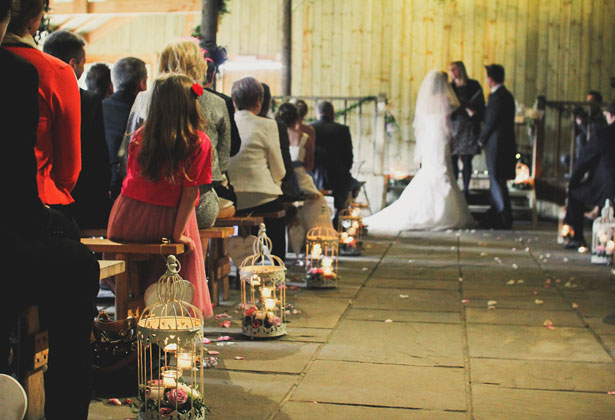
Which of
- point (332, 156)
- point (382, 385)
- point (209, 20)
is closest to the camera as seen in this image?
point (382, 385)

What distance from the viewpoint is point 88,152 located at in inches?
141

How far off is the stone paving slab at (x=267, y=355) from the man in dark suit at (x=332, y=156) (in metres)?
4.24

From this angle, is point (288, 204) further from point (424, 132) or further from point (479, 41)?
point (479, 41)

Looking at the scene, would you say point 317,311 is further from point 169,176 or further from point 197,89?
point 197,89

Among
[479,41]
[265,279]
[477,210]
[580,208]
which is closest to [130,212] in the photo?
[265,279]

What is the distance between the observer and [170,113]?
336 cm

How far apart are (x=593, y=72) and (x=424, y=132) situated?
4780mm

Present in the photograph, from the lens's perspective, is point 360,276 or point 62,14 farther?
point 62,14

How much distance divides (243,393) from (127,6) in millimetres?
7768

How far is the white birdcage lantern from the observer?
670 cm

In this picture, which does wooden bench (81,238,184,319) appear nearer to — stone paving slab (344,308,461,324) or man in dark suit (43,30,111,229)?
man in dark suit (43,30,111,229)

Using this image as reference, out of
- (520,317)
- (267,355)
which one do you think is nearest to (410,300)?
(520,317)

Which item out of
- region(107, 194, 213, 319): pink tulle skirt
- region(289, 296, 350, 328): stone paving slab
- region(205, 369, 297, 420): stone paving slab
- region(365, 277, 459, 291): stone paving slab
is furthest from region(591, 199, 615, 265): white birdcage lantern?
region(205, 369, 297, 420): stone paving slab

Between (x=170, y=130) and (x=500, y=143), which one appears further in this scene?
(x=500, y=143)
